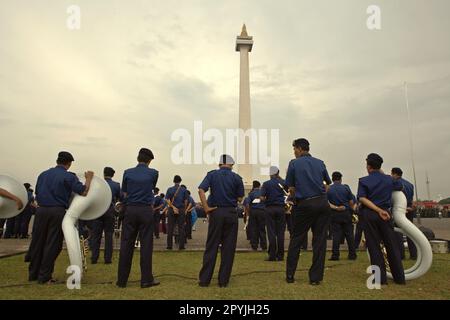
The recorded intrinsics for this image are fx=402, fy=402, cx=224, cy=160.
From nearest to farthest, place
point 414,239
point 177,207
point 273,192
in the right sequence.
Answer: point 414,239 < point 273,192 < point 177,207

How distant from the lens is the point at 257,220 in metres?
11.0

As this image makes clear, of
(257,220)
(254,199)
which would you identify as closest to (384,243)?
(257,220)

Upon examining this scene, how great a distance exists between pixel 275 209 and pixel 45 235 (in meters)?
4.87

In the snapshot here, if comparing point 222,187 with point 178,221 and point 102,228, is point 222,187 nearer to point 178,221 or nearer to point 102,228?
point 102,228

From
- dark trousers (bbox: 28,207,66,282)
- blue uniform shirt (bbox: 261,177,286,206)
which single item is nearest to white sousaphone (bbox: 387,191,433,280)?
blue uniform shirt (bbox: 261,177,286,206)

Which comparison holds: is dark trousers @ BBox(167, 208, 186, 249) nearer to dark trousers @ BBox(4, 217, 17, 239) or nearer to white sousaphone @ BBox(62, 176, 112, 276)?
white sousaphone @ BBox(62, 176, 112, 276)

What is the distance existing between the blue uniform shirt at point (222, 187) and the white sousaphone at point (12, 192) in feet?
9.20

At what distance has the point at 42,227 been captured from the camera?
598 cm

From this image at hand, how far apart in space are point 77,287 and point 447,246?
29.0ft

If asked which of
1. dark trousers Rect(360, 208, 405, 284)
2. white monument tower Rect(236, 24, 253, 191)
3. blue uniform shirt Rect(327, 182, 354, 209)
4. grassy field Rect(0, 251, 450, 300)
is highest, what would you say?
white monument tower Rect(236, 24, 253, 191)

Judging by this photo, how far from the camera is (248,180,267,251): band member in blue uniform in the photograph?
10876 mm

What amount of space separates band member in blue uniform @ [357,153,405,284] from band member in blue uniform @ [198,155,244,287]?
1.94 meters
